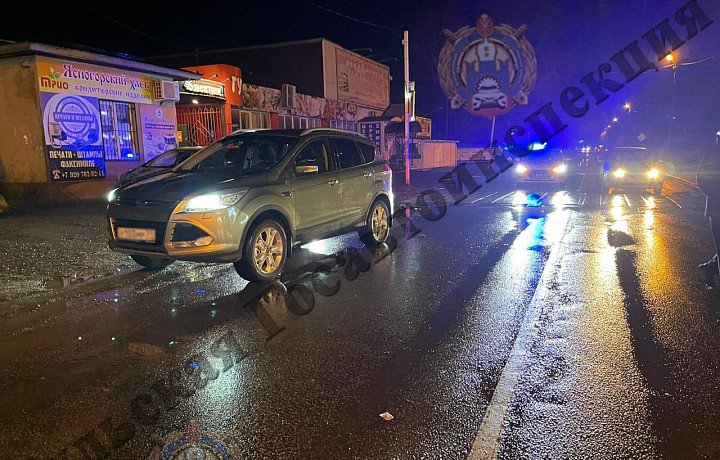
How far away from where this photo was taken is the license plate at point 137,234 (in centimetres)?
629

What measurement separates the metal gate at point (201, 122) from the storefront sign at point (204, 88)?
1.14m

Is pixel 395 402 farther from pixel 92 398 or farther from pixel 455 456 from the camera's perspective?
pixel 92 398

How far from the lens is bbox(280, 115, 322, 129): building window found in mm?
26188

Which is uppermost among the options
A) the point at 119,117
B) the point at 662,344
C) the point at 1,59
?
the point at 1,59

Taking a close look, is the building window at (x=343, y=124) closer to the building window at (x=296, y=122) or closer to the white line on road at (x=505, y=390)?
the building window at (x=296, y=122)

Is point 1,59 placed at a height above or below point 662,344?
above

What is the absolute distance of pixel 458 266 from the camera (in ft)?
25.6

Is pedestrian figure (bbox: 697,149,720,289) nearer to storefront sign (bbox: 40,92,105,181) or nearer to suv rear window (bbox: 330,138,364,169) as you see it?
suv rear window (bbox: 330,138,364,169)

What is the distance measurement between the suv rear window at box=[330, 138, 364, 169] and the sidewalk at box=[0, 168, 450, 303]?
3434 millimetres

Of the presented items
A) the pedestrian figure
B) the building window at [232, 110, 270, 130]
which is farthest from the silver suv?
the building window at [232, 110, 270, 130]

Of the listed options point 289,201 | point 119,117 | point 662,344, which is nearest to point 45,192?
point 119,117

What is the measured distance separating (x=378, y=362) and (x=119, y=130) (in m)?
14.3

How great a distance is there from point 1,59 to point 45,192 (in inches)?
139

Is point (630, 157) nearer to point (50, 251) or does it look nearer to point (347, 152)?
point (347, 152)
